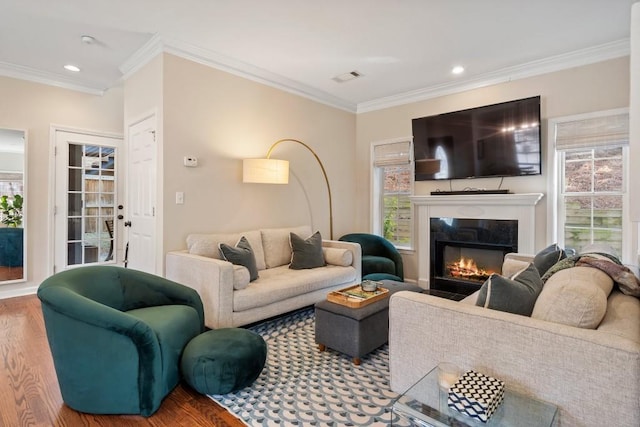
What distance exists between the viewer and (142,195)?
367cm

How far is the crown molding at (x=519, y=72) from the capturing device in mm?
3379

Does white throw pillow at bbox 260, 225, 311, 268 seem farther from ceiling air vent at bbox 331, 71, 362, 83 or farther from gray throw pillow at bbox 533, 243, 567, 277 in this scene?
gray throw pillow at bbox 533, 243, 567, 277

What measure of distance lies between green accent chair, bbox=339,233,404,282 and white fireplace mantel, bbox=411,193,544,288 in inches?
15.3

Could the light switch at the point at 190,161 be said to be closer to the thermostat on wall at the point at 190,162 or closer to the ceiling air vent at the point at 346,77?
the thermostat on wall at the point at 190,162

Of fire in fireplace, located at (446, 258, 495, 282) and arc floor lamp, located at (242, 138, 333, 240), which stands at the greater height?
arc floor lamp, located at (242, 138, 333, 240)

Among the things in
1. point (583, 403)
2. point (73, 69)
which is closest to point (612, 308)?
point (583, 403)

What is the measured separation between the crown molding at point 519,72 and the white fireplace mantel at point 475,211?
140 centimetres

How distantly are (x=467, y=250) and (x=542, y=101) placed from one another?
1.93 m

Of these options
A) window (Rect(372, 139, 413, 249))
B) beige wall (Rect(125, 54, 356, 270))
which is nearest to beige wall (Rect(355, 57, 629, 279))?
window (Rect(372, 139, 413, 249))

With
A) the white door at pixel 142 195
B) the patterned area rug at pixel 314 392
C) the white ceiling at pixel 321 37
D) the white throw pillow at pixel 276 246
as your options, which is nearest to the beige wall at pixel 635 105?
the patterned area rug at pixel 314 392

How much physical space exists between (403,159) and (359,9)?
2.49 m

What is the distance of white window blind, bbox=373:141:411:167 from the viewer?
16.0 feet

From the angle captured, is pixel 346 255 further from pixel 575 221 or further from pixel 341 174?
pixel 575 221

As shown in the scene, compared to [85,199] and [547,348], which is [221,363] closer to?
[547,348]
